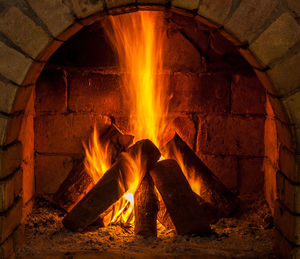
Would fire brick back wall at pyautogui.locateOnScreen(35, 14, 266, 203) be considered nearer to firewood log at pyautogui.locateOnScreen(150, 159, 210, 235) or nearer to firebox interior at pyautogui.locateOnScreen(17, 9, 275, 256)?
firebox interior at pyautogui.locateOnScreen(17, 9, 275, 256)

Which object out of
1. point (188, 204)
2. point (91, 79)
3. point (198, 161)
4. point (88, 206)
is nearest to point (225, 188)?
point (198, 161)

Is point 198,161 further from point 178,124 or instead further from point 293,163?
point 293,163

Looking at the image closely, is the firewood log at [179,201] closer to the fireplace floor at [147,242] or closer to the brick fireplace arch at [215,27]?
the fireplace floor at [147,242]

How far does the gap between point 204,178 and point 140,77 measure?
104cm

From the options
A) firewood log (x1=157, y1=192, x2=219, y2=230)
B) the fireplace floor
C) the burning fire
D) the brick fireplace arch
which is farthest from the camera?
the burning fire

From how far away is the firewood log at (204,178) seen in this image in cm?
320

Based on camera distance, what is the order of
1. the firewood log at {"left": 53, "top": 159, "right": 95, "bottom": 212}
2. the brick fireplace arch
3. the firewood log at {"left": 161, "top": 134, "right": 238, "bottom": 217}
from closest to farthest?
the brick fireplace arch < the firewood log at {"left": 161, "top": 134, "right": 238, "bottom": 217} < the firewood log at {"left": 53, "top": 159, "right": 95, "bottom": 212}

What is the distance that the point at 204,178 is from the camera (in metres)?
3.27

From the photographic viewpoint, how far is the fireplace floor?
2.56m

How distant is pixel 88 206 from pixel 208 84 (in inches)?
57.6

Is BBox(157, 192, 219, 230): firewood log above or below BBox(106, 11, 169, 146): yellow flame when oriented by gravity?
below

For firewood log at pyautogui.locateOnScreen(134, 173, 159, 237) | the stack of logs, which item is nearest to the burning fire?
the stack of logs

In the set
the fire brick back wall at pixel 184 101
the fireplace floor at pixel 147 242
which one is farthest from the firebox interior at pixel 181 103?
the fireplace floor at pixel 147 242

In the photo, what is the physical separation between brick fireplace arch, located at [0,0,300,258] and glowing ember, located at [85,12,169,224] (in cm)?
110
